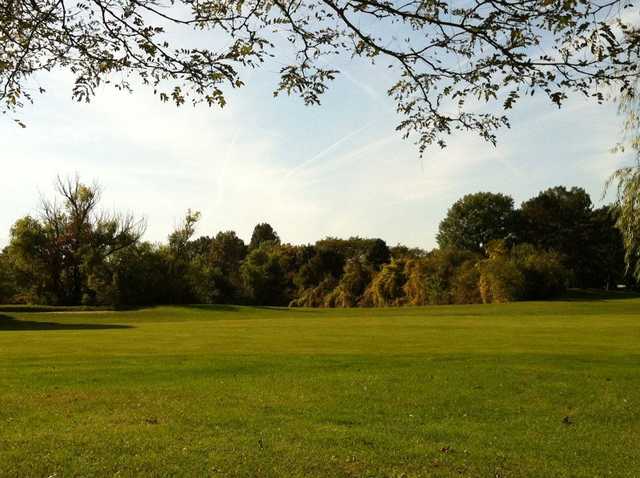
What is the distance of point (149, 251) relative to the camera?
45.8 m

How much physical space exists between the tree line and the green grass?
30.1 metres

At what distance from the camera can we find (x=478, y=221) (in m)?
69.4

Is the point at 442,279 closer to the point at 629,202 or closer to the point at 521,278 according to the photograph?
the point at 521,278

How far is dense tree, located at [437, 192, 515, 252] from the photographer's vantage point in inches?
2729

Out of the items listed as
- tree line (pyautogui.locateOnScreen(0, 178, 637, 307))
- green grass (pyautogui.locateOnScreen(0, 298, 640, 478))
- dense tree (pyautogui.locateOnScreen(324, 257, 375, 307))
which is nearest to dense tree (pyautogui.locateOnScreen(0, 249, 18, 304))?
tree line (pyautogui.locateOnScreen(0, 178, 637, 307))

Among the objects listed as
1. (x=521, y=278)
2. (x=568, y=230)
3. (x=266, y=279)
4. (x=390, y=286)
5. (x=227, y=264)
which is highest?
(x=568, y=230)

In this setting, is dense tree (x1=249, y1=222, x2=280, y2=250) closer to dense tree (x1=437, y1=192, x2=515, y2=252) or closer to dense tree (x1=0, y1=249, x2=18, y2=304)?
dense tree (x1=437, y1=192, x2=515, y2=252)

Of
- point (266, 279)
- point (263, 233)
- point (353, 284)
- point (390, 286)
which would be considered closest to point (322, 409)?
point (390, 286)

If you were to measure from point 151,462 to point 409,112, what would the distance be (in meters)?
4.48

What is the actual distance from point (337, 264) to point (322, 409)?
2232 inches

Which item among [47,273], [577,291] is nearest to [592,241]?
[577,291]

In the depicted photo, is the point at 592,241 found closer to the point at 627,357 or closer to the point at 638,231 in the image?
the point at 638,231

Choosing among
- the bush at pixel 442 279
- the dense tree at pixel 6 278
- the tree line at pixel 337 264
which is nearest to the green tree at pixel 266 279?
the tree line at pixel 337 264

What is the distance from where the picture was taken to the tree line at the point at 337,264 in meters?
44.7
